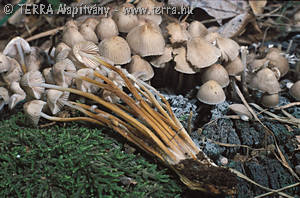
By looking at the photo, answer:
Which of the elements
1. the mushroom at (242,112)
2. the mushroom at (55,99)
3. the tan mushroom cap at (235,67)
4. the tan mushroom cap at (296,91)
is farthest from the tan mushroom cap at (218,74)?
the mushroom at (55,99)

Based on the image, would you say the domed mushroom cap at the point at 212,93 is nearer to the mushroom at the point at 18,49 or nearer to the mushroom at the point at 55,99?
the mushroom at the point at 55,99

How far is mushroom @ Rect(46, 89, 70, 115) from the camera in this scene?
1.97m

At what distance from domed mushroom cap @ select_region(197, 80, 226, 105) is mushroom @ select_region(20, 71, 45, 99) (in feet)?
4.14

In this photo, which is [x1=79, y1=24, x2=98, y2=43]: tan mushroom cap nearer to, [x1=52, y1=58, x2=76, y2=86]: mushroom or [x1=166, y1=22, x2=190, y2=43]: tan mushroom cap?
[x1=52, y1=58, x2=76, y2=86]: mushroom

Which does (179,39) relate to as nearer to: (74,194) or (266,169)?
(266,169)

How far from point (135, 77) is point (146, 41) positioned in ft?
1.01

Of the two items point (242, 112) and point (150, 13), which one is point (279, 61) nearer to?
point (242, 112)

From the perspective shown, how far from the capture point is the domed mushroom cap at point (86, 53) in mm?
2073

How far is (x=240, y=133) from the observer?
215 cm

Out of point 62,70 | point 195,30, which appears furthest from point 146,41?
point 62,70

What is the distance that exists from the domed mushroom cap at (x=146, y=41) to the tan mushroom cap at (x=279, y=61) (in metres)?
1.08

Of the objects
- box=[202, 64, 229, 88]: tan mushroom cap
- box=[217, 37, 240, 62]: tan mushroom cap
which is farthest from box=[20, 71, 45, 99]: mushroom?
box=[217, 37, 240, 62]: tan mushroom cap

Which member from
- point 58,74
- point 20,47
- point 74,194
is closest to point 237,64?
point 58,74

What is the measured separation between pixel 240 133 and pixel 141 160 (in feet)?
2.71
